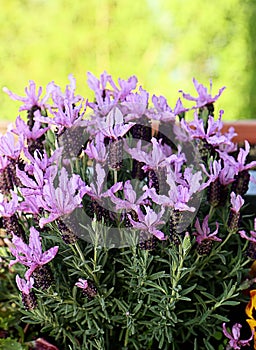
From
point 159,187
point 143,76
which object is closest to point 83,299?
point 159,187

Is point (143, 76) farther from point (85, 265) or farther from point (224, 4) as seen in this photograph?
point (85, 265)

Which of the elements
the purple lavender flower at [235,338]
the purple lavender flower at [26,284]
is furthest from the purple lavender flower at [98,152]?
the purple lavender flower at [235,338]

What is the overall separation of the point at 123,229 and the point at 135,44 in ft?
6.16

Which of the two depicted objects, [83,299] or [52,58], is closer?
[83,299]

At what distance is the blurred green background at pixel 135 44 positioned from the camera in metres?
2.69

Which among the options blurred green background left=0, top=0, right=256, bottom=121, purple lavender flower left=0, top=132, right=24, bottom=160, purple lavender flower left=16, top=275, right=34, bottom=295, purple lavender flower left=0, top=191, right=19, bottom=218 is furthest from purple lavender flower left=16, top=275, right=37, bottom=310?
blurred green background left=0, top=0, right=256, bottom=121

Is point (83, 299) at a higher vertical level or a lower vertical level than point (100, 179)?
lower

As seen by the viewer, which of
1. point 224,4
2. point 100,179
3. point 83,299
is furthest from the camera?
point 224,4

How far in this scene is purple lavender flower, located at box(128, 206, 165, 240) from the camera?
0.85m

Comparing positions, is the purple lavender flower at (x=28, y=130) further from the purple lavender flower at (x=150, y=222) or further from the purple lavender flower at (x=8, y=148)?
the purple lavender flower at (x=150, y=222)

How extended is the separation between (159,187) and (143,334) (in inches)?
10.7

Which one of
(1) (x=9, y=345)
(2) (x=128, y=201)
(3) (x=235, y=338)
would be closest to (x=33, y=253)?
(2) (x=128, y=201)

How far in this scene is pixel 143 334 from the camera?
101cm

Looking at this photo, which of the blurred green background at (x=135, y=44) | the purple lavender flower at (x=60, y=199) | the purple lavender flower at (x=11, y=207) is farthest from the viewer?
the blurred green background at (x=135, y=44)
